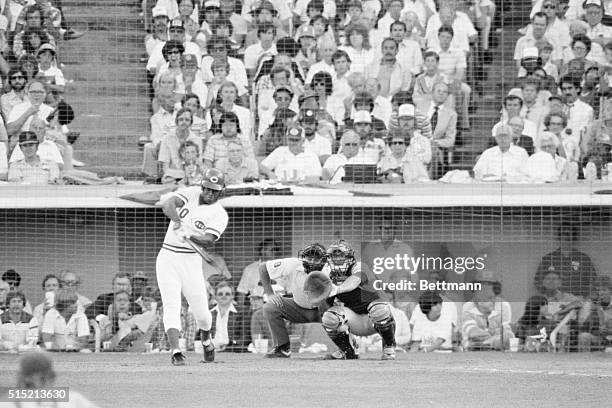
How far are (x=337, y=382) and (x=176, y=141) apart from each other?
234 inches

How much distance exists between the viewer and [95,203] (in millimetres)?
15594

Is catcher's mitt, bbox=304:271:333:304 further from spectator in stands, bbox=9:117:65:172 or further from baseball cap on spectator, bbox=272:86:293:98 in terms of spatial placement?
spectator in stands, bbox=9:117:65:172

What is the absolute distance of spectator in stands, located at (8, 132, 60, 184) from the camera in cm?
1576

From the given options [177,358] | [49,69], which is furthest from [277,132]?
[177,358]

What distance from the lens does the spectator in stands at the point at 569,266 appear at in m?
16.0

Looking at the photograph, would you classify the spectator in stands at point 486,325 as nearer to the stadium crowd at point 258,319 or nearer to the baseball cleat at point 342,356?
the stadium crowd at point 258,319

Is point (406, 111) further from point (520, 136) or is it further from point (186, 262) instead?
point (186, 262)

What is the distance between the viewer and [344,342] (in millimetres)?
13344

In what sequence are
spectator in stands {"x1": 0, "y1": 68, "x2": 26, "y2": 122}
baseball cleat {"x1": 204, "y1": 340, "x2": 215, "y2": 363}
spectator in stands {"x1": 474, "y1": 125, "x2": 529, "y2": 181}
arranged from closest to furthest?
baseball cleat {"x1": 204, "y1": 340, "x2": 215, "y2": 363}, spectator in stands {"x1": 474, "y1": 125, "x2": 529, "y2": 181}, spectator in stands {"x1": 0, "y1": 68, "x2": 26, "y2": 122}

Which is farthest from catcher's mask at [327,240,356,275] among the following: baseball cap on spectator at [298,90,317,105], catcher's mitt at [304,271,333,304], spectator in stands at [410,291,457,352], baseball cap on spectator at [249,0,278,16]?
baseball cap on spectator at [249,0,278,16]

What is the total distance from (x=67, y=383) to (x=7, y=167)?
5.57 metres

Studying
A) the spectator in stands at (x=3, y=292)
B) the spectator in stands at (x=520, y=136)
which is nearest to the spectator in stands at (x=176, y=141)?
the spectator in stands at (x=3, y=292)

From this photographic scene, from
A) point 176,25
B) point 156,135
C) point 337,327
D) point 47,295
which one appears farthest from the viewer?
point 176,25

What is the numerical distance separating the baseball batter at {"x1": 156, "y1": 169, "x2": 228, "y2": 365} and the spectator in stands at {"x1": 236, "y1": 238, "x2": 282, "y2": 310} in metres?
3.25
